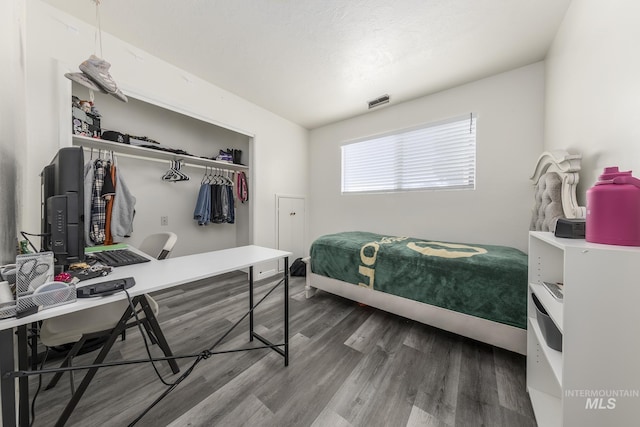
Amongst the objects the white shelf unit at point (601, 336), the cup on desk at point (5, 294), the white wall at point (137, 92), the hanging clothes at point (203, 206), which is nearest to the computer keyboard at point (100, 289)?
the cup on desk at point (5, 294)

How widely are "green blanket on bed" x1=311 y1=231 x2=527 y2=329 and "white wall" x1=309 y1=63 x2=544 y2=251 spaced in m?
0.48

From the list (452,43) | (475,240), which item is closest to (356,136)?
(452,43)

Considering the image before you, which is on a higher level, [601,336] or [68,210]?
[68,210]

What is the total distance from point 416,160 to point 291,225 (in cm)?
217

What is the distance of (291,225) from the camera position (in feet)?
12.0

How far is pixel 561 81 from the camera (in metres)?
1.67

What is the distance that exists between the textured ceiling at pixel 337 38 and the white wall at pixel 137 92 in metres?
0.13

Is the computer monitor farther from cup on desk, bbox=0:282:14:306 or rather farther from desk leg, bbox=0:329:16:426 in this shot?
desk leg, bbox=0:329:16:426

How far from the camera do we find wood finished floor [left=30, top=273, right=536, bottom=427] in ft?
3.59

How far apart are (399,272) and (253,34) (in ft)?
8.12

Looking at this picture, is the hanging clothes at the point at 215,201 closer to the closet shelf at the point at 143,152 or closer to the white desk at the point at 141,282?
the closet shelf at the point at 143,152

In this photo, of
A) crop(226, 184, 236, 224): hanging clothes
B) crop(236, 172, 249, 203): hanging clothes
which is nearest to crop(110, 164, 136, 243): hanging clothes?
crop(226, 184, 236, 224): hanging clothes

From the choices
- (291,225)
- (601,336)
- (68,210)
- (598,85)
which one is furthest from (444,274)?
(291,225)

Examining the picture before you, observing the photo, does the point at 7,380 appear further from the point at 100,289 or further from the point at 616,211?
the point at 616,211
